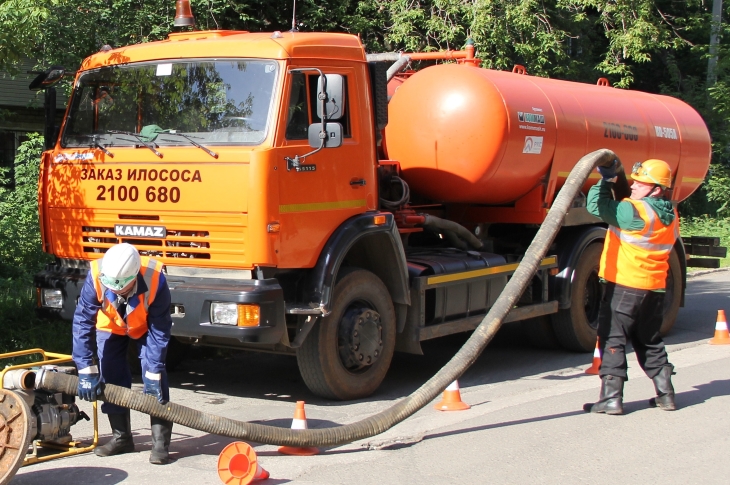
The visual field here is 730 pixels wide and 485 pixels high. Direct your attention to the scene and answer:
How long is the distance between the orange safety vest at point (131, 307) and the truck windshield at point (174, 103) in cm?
152

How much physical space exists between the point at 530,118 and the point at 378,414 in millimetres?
3745

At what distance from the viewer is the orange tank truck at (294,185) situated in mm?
6844

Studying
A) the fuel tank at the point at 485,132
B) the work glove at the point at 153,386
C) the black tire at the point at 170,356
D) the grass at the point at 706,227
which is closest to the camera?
the work glove at the point at 153,386

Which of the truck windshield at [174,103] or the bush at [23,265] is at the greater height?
the truck windshield at [174,103]

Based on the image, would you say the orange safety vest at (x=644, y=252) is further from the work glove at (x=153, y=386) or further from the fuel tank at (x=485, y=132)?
the work glove at (x=153, y=386)

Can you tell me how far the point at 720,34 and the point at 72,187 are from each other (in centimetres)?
1975

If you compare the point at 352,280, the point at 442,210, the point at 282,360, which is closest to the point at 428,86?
the point at 442,210

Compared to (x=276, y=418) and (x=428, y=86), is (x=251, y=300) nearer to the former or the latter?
(x=276, y=418)

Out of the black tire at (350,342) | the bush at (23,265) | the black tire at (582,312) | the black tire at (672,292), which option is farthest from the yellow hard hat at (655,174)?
the bush at (23,265)

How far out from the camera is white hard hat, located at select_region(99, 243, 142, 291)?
5441 mm

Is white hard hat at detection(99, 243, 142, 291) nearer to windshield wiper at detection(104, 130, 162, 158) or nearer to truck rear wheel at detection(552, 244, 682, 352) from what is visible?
windshield wiper at detection(104, 130, 162, 158)

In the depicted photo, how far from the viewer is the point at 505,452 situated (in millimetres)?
6066

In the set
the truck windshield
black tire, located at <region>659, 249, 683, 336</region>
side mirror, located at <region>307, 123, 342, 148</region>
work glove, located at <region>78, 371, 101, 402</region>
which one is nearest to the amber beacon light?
the truck windshield

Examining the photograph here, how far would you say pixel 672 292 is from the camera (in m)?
11.0
